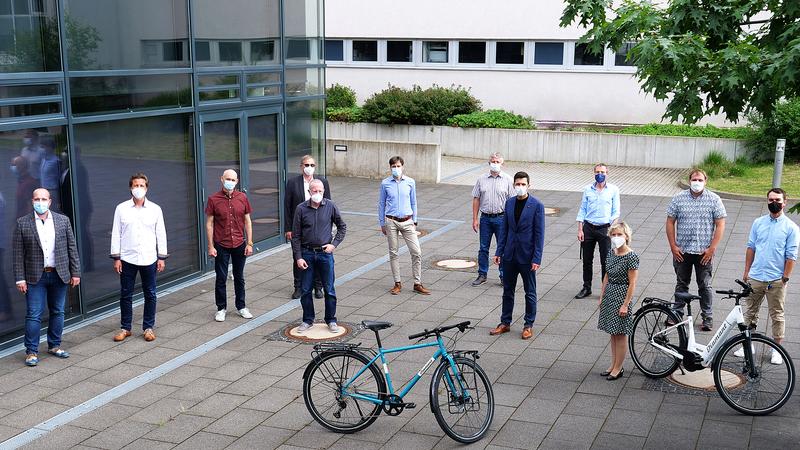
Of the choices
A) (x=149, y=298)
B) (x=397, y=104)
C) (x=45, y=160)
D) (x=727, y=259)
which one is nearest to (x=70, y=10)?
(x=45, y=160)

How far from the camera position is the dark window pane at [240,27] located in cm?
1295

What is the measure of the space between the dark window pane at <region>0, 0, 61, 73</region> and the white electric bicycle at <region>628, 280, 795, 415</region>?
706 cm

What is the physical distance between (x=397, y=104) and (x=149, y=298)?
1783 centimetres

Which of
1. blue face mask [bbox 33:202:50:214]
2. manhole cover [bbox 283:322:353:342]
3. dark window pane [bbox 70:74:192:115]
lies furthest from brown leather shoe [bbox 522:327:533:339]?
dark window pane [bbox 70:74:192:115]

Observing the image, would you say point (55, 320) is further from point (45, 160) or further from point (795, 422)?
point (795, 422)

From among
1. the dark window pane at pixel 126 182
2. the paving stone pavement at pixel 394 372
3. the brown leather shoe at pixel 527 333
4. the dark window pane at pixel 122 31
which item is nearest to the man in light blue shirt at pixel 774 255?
the paving stone pavement at pixel 394 372

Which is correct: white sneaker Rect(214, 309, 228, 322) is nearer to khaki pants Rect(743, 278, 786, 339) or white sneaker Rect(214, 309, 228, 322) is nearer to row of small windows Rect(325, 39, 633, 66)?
khaki pants Rect(743, 278, 786, 339)

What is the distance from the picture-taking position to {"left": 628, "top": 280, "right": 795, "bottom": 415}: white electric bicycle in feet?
25.9

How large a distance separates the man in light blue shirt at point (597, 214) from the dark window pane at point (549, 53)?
683 inches

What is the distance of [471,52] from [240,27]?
54.6ft

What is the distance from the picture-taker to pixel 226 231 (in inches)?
423

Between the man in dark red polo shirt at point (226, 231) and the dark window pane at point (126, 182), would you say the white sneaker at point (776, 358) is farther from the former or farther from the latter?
the dark window pane at point (126, 182)

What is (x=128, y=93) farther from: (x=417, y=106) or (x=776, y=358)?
(x=417, y=106)

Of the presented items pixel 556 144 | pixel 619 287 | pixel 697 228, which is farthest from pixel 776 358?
pixel 556 144
